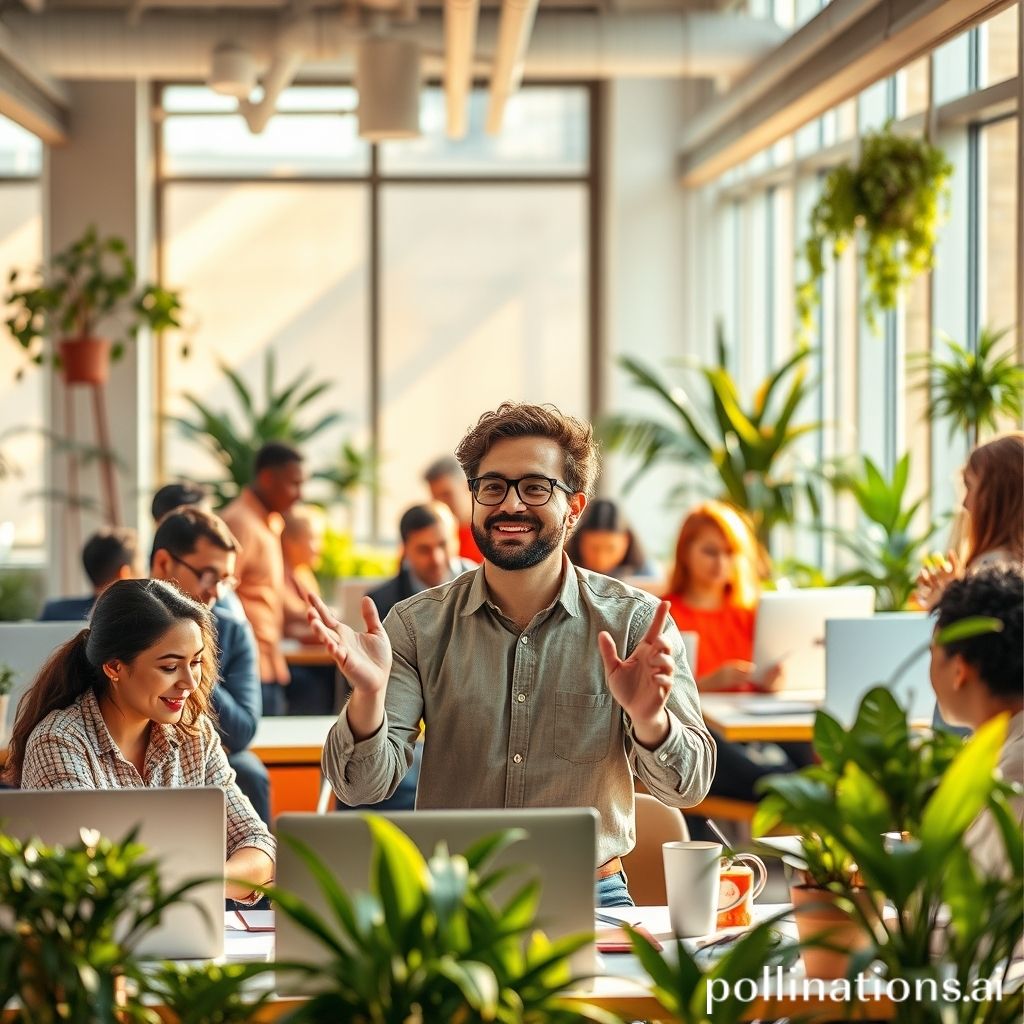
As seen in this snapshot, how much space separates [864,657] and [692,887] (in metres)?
2.22

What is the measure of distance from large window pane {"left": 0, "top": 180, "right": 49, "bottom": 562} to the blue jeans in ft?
25.6

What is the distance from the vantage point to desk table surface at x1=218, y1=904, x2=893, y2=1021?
1.93 meters

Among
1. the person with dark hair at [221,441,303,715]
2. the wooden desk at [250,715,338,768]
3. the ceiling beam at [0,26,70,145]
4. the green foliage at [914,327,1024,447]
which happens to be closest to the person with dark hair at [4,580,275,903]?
the wooden desk at [250,715,338,768]

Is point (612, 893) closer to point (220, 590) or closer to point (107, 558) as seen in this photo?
point (220, 590)

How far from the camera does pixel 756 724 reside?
182 inches

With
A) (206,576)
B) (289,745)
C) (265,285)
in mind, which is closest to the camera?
(206,576)

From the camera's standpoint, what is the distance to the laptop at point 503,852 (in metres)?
1.95

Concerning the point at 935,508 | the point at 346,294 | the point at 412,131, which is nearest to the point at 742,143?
the point at 412,131

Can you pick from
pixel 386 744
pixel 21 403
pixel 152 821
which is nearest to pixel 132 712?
pixel 386 744

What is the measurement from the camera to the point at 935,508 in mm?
6191

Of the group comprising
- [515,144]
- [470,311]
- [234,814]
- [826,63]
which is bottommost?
[234,814]

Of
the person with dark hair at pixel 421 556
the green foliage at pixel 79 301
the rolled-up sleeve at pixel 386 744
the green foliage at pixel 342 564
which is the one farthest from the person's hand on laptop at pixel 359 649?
the green foliage at pixel 342 564

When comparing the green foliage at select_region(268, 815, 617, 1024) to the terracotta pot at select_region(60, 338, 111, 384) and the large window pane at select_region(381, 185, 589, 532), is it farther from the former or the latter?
the large window pane at select_region(381, 185, 589, 532)

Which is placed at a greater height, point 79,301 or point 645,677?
point 79,301
